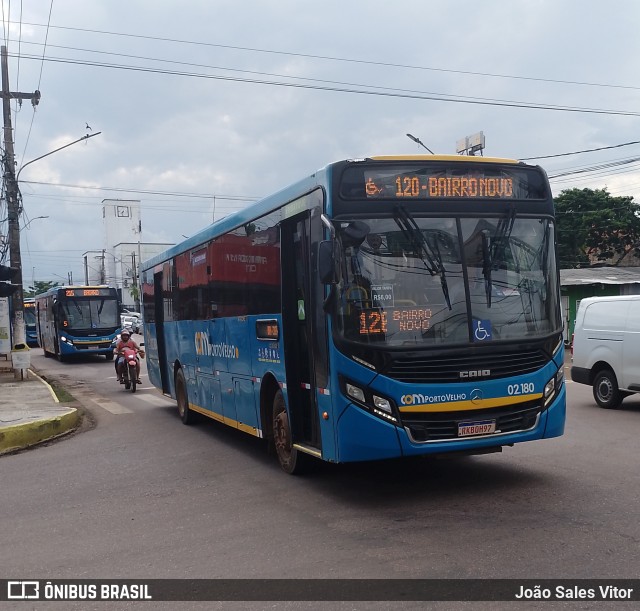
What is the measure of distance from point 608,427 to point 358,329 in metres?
6.11

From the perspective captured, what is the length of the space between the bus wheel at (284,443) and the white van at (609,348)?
23.5 feet

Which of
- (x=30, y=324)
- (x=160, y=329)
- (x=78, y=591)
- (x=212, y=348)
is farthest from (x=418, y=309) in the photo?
(x=30, y=324)

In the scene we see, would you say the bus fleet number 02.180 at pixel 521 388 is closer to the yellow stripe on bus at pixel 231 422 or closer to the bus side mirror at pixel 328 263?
the bus side mirror at pixel 328 263

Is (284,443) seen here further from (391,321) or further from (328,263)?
(328,263)

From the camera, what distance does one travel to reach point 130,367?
1986 cm

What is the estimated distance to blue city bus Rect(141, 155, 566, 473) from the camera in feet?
22.6

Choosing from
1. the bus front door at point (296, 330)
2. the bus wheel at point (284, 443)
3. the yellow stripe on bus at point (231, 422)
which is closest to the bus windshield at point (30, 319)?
the yellow stripe on bus at point (231, 422)

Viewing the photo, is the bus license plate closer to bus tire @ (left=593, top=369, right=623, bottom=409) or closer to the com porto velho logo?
the com porto velho logo

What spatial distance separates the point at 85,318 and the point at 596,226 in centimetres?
2719

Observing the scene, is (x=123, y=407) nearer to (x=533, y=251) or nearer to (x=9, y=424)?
(x=9, y=424)

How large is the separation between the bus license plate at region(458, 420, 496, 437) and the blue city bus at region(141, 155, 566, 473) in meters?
0.01

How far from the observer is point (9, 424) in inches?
486

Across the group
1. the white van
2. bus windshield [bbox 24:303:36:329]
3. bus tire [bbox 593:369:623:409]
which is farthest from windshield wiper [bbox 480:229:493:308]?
bus windshield [bbox 24:303:36:329]

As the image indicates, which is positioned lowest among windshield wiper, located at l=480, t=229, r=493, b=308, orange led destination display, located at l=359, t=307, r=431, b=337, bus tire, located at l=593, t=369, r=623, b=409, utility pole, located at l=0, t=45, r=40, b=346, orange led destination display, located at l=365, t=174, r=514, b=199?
bus tire, located at l=593, t=369, r=623, b=409
